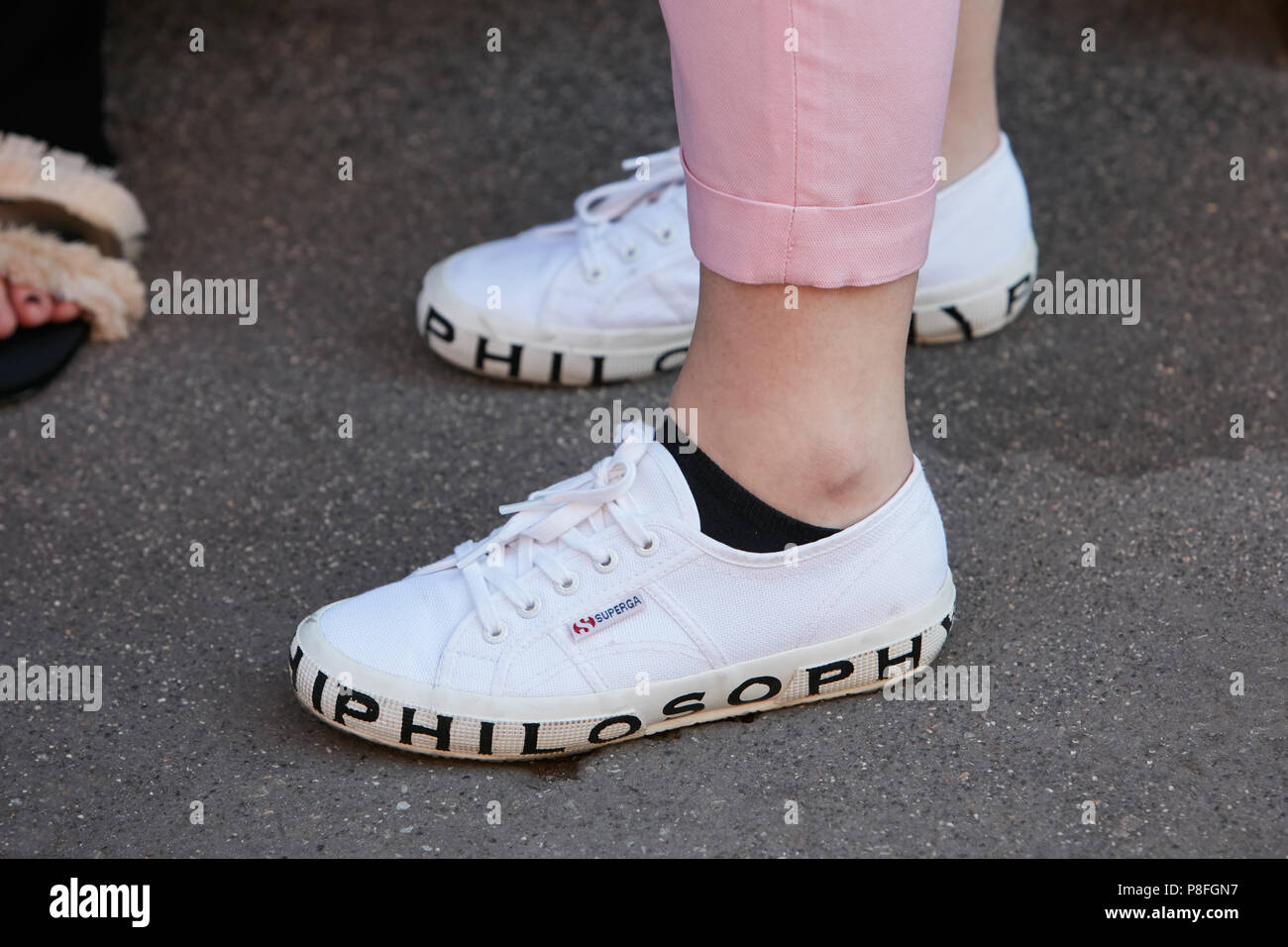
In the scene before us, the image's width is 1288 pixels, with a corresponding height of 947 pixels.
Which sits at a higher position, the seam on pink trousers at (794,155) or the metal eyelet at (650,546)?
the seam on pink trousers at (794,155)

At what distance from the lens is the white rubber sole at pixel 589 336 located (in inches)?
47.9

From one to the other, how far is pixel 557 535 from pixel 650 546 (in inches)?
2.6

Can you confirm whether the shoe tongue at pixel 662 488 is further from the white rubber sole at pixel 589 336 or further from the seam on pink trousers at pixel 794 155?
the white rubber sole at pixel 589 336

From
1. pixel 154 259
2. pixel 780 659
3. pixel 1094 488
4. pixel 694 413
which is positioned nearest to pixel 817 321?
pixel 694 413

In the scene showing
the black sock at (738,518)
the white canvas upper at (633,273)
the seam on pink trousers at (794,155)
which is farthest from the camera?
the white canvas upper at (633,273)

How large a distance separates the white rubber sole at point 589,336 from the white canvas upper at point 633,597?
41 cm

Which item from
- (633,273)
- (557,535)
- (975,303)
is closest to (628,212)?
(633,273)

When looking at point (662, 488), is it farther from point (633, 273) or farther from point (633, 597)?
point (633, 273)

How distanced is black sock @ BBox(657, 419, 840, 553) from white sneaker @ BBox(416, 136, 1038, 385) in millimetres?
440

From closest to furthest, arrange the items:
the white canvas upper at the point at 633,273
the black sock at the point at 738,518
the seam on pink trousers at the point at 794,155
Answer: the seam on pink trousers at the point at 794,155
the black sock at the point at 738,518
the white canvas upper at the point at 633,273

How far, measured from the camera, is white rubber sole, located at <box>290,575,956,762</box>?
81 cm

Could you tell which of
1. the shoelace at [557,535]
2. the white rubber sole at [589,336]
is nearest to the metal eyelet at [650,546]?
the shoelace at [557,535]

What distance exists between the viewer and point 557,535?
82 centimetres

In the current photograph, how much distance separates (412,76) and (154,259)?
0.53m
